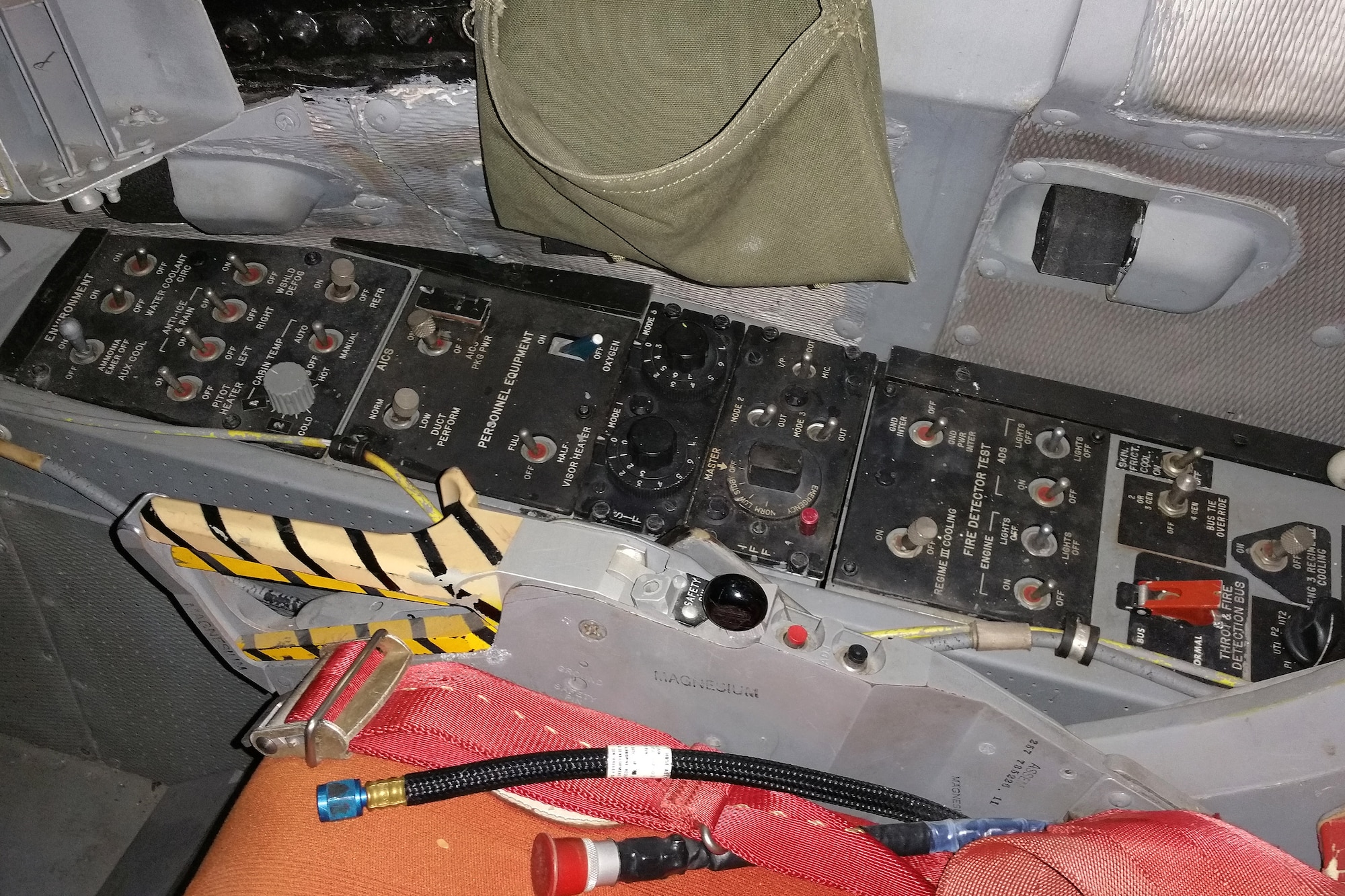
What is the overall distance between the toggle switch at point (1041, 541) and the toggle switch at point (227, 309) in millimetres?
1116

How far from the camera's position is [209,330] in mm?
1486

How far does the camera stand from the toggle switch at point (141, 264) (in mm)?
1542

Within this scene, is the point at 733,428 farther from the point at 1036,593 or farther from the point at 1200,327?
the point at 1200,327

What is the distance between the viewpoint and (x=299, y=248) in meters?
1.57

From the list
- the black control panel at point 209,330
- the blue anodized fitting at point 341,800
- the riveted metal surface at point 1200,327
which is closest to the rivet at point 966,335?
the riveted metal surface at point 1200,327

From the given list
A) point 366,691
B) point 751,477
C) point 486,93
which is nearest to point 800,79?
point 486,93

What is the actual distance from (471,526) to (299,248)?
2.25 ft

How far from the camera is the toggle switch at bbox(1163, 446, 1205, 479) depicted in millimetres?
1329

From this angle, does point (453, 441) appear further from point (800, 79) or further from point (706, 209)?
point (800, 79)

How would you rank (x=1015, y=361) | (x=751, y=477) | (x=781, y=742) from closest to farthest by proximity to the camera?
(x=781, y=742) < (x=751, y=477) < (x=1015, y=361)

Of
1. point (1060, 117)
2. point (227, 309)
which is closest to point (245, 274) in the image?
point (227, 309)

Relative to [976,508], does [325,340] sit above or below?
above

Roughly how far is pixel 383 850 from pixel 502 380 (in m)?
0.64

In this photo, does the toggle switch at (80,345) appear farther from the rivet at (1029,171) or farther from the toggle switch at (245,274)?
the rivet at (1029,171)
